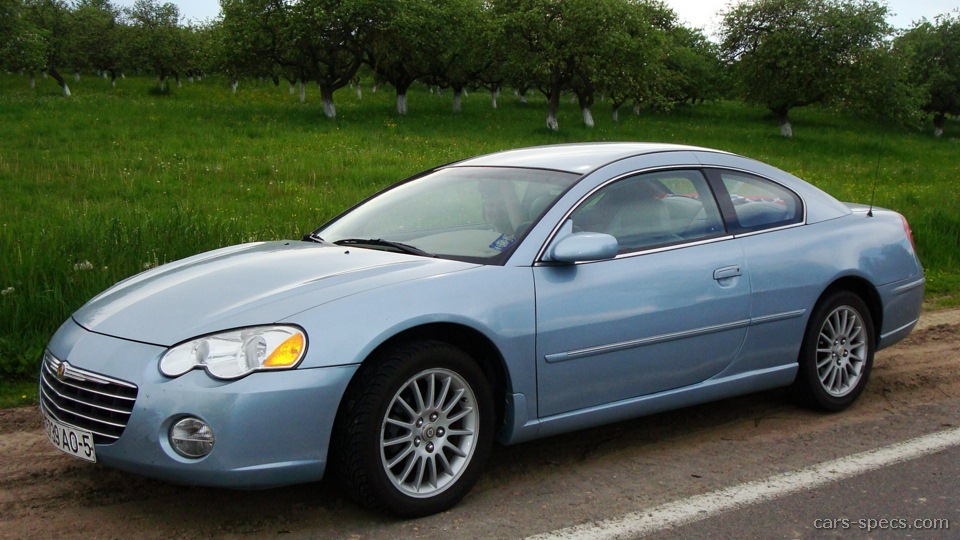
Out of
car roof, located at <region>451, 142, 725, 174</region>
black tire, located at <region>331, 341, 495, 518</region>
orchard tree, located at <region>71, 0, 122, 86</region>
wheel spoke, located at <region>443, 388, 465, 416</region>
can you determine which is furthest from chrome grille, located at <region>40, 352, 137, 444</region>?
orchard tree, located at <region>71, 0, 122, 86</region>

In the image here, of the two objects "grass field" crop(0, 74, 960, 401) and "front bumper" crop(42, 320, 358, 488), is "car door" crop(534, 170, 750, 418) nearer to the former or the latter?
"front bumper" crop(42, 320, 358, 488)

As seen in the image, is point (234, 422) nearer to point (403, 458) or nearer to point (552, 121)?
point (403, 458)

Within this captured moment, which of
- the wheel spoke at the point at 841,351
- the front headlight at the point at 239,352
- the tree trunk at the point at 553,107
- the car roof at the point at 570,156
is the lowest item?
the wheel spoke at the point at 841,351

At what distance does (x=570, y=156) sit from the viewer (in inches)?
194

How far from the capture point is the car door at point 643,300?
4.09 m

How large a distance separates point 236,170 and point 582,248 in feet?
50.6

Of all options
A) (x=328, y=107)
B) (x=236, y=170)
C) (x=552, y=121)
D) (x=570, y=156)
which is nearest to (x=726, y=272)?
(x=570, y=156)

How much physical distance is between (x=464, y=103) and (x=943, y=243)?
136 feet

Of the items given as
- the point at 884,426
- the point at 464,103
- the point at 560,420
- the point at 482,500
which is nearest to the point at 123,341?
the point at 482,500

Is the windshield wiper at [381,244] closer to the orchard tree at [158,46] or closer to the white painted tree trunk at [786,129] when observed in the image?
the white painted tree trunk at [786,129]

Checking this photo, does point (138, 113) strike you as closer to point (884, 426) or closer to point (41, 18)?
point (884, 426)

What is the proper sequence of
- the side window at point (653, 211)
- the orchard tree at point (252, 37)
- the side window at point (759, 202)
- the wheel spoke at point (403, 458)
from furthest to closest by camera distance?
1. the orchard tree at point (252, 37)
2. the side window at point (759, 202)
3. the side window at point (653, 211)
4. the wheel spoke at point (403, 458)

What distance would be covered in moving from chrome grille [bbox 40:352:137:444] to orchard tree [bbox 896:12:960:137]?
177ft

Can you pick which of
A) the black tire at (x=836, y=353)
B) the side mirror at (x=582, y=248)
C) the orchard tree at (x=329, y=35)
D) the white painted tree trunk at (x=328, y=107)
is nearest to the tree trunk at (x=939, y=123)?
the orchard tree at (x=329, y=35)
